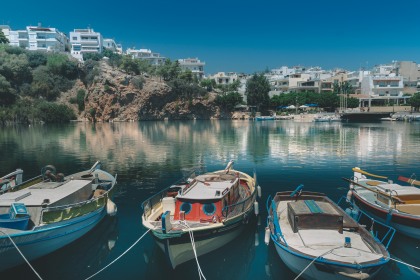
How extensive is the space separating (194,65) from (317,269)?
6200 inches

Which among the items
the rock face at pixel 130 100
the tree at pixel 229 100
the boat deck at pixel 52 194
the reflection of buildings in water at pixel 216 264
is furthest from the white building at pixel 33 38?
the reflection of buildings in water at pixel 216 264

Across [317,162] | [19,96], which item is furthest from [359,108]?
[19,96]

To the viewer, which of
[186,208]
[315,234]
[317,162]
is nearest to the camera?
[315,234]

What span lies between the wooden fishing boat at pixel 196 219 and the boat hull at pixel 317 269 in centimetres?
304

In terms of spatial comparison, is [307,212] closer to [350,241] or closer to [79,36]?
[350,241]

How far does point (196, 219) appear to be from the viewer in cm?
1486

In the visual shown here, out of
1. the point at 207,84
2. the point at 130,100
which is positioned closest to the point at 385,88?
the point at 207,84

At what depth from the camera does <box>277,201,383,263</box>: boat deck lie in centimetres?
1157

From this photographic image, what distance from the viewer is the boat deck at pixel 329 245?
11.6m

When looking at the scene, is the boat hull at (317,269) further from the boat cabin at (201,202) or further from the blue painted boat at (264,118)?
the blue painted boat at (264,118)

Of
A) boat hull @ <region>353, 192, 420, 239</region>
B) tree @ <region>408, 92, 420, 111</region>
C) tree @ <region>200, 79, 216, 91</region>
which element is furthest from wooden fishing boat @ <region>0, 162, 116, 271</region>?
tree @ <region>408, 92, 420, 111</region>

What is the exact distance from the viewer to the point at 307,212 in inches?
559

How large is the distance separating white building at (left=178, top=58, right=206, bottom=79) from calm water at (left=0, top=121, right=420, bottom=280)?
11304cm

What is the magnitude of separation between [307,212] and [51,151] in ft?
134
